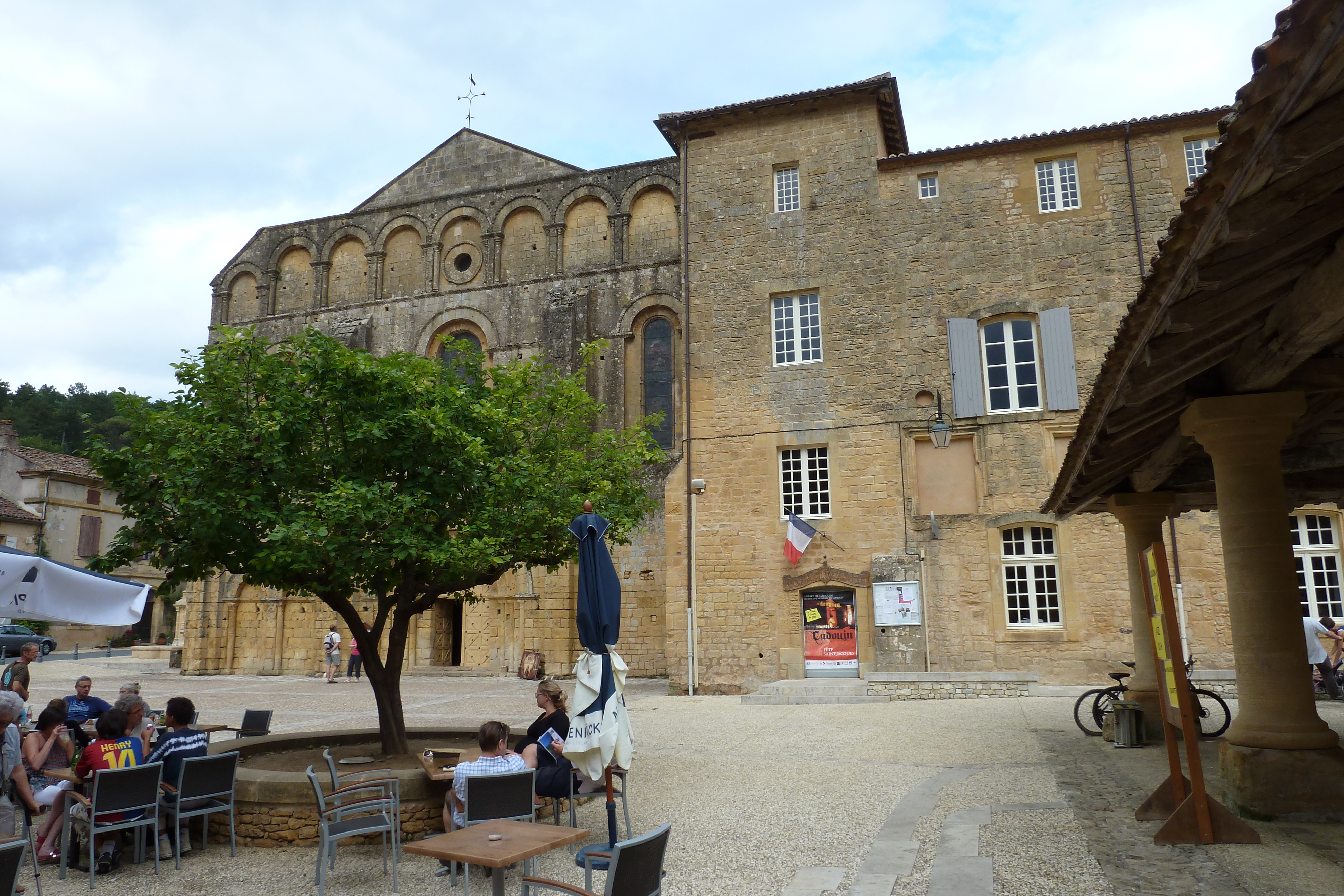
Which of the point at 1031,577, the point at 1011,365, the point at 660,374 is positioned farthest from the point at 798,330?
the point at 1031,577

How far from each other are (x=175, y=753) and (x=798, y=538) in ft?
42.4

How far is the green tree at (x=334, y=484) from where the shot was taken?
7.91 metres

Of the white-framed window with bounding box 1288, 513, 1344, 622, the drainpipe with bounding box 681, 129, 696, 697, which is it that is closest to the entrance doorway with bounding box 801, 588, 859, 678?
the drainpipe with bounding box 681, 129, 696, 697

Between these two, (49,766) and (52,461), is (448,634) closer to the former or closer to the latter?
(49,766)

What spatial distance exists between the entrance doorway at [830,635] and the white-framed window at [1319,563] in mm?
7919

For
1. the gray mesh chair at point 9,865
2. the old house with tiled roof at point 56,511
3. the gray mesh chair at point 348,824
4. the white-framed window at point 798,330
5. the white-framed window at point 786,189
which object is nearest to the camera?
the gray mesh chair at point 9,865

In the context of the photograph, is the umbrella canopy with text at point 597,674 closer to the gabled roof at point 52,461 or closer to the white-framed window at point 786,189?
the white-framed window at point 786,189

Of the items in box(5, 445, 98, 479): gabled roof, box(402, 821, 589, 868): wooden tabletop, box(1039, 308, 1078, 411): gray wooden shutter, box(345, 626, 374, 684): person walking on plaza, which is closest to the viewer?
box(402, 821, 589, 868): wooden tabletop

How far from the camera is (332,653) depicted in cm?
2402

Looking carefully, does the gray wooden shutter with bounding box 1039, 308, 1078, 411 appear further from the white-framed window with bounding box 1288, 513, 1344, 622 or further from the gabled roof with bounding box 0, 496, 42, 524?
the gabled roof with bounding box 0, 496, 42, 524

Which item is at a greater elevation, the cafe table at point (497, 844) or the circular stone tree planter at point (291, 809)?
the cafe table at point (497, 844)

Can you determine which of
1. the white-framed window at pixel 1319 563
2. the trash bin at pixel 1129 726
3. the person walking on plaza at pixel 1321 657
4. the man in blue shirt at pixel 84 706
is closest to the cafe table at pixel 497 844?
the man in blue shirt at pixel 84 706

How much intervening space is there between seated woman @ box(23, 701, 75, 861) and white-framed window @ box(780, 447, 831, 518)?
1378 centimetres

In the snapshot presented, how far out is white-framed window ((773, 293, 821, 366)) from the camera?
64.3ft
